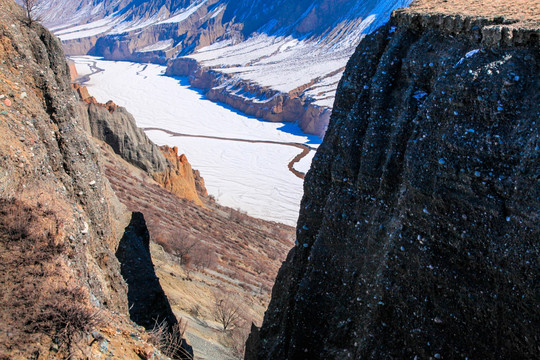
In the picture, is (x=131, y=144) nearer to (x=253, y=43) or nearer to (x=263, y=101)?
(x=263, y=101)

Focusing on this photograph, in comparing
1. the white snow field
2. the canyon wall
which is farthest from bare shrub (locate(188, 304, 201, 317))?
the canyon wall

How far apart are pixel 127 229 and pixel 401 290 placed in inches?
327

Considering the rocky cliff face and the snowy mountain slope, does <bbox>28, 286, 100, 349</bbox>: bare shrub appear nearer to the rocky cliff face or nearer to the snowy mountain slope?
the rocky cliff face

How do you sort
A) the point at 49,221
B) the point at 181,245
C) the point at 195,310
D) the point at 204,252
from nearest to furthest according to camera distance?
1. the point at 49,221
2. the point at 195,310
3. the point at 181,245
4. the point at 204,252

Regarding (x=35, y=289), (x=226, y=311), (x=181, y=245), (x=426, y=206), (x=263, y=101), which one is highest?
(x=426, y=206)

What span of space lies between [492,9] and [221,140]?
2524 inches

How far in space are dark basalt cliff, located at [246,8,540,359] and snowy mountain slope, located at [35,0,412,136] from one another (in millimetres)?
71168

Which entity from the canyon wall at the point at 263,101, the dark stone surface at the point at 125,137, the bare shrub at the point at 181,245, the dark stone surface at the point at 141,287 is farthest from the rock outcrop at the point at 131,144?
the canyon wall at the point at 263,101

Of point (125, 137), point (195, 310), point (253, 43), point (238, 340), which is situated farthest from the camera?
point (253, 43)

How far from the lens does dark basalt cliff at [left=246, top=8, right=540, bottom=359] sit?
6.36m

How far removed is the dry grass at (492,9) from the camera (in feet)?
23.0

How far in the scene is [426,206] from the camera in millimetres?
7230

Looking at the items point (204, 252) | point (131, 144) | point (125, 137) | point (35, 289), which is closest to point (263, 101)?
point (131, 144)

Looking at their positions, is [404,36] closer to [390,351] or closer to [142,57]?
[390,351]
